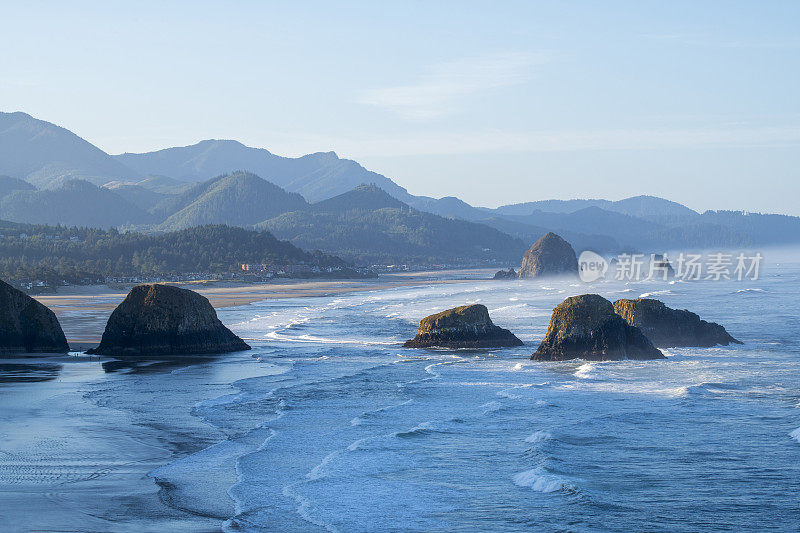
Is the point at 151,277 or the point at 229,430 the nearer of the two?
the point at 229,430

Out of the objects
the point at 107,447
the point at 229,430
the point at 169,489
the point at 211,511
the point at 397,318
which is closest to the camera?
the point at 211,511

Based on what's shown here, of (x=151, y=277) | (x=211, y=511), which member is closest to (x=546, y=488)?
(x=211, y=511)

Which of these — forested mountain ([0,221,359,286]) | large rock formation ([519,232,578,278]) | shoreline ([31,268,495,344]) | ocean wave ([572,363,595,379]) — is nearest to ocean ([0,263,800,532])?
ocean wave ([572,363,595,379])

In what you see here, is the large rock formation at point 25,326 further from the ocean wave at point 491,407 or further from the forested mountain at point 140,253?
the forested mountain at point 140,253

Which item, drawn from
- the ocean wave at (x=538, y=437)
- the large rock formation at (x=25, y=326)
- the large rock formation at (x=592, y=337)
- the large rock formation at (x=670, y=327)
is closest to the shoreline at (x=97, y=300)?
the large rock formation at (x=25, y=326)

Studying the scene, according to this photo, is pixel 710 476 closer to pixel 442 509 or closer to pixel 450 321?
pixel 442 509

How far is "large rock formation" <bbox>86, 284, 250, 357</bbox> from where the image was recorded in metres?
35.1

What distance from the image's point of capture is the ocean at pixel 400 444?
13406 mm

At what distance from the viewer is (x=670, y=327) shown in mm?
40031

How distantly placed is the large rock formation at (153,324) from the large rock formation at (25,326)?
197 centimetres

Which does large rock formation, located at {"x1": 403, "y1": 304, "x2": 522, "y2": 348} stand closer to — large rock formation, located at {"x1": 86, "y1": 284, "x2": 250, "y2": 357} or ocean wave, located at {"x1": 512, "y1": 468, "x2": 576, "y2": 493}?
large rock formation, located at {"x1": 86, "y1": 284, "x2": 250, "y2": 357}

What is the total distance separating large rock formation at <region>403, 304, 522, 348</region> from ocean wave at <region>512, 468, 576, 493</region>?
77.8ft

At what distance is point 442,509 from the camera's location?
45.3 feet

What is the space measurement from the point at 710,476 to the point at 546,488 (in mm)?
3370
